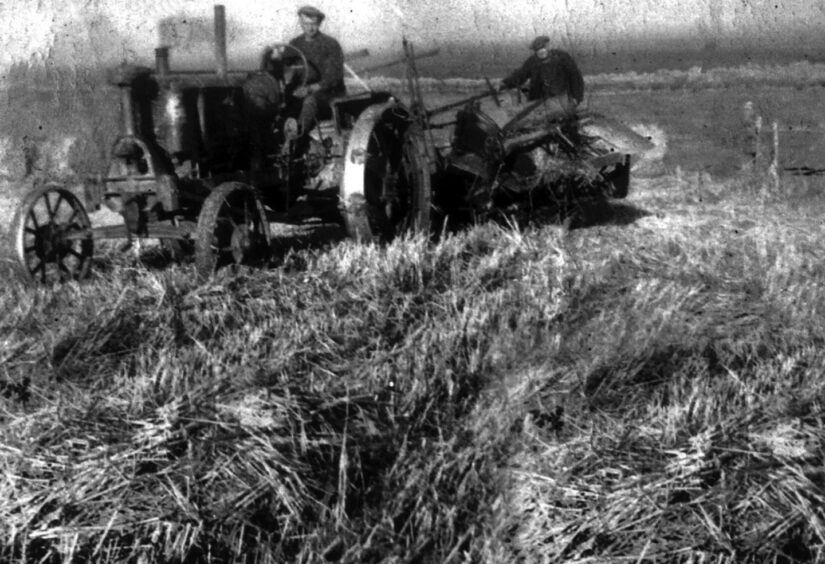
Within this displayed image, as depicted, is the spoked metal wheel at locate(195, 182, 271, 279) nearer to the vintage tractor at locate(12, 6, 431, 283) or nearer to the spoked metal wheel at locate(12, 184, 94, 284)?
the vintage tractor at locate(12, 6, 431, 283)

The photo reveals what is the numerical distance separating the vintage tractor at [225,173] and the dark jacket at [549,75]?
2473 mm

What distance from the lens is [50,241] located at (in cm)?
630

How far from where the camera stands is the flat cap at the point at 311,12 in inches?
325

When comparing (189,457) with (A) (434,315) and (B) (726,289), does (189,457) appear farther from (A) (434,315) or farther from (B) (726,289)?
(B) (726,289)

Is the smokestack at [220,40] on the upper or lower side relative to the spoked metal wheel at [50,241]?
upper

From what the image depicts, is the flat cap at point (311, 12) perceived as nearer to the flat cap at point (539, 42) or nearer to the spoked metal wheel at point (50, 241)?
the flat cap at point (539, 42)

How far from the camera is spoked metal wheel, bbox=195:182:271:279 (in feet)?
19.0

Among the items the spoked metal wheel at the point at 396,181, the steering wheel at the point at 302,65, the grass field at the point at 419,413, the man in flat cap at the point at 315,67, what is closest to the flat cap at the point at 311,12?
the man in flat cap at the point at 315,67

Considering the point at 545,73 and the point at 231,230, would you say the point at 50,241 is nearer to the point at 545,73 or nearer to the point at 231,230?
the point at 231,230

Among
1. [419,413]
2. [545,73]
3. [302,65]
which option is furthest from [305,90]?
[419,413]

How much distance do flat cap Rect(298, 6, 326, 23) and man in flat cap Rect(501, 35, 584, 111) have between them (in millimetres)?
2148

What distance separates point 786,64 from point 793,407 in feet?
45.1

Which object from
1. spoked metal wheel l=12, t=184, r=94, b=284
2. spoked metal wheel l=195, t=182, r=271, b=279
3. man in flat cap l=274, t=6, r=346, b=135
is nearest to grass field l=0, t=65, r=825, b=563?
spoked metal wheel l=195, t=182, r=271, b=279

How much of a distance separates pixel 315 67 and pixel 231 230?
6.95 ft
